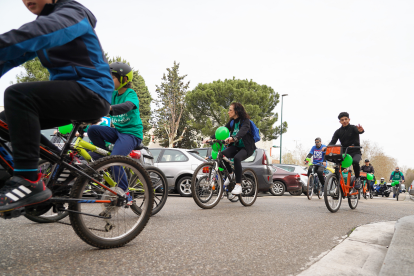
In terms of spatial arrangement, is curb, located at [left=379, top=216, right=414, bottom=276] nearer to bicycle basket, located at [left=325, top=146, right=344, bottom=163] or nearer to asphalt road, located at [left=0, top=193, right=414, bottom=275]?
asphalt road, located at [left=0, top=193, right=414, bottom=275]

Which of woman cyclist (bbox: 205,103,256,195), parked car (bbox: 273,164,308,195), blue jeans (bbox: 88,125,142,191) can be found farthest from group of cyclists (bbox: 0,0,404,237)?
parked car (bbox: 273,164,308,195)

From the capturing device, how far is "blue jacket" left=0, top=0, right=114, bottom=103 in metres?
1.87

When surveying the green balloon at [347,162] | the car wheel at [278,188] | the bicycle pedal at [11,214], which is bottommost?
the car wheel at [278,188]

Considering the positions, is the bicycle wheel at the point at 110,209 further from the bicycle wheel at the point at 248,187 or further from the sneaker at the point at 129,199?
the bicycle wheel at the point at 248,187

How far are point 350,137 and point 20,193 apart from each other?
6608 mm

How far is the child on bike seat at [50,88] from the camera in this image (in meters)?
2.02

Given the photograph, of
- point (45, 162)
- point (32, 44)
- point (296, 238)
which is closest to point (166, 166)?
point (296, 238)

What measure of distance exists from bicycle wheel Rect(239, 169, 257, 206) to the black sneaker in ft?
16.7

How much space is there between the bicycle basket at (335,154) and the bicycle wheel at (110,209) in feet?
16.5

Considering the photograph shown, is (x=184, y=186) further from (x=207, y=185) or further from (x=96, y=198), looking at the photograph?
(x=96, y=198)

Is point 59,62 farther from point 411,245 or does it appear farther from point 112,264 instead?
point 411,245

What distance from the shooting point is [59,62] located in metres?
2.29

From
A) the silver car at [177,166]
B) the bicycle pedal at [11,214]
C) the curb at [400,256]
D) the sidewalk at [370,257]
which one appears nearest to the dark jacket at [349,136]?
the sidewalk at [370,257]

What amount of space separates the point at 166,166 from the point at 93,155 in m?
7.02
